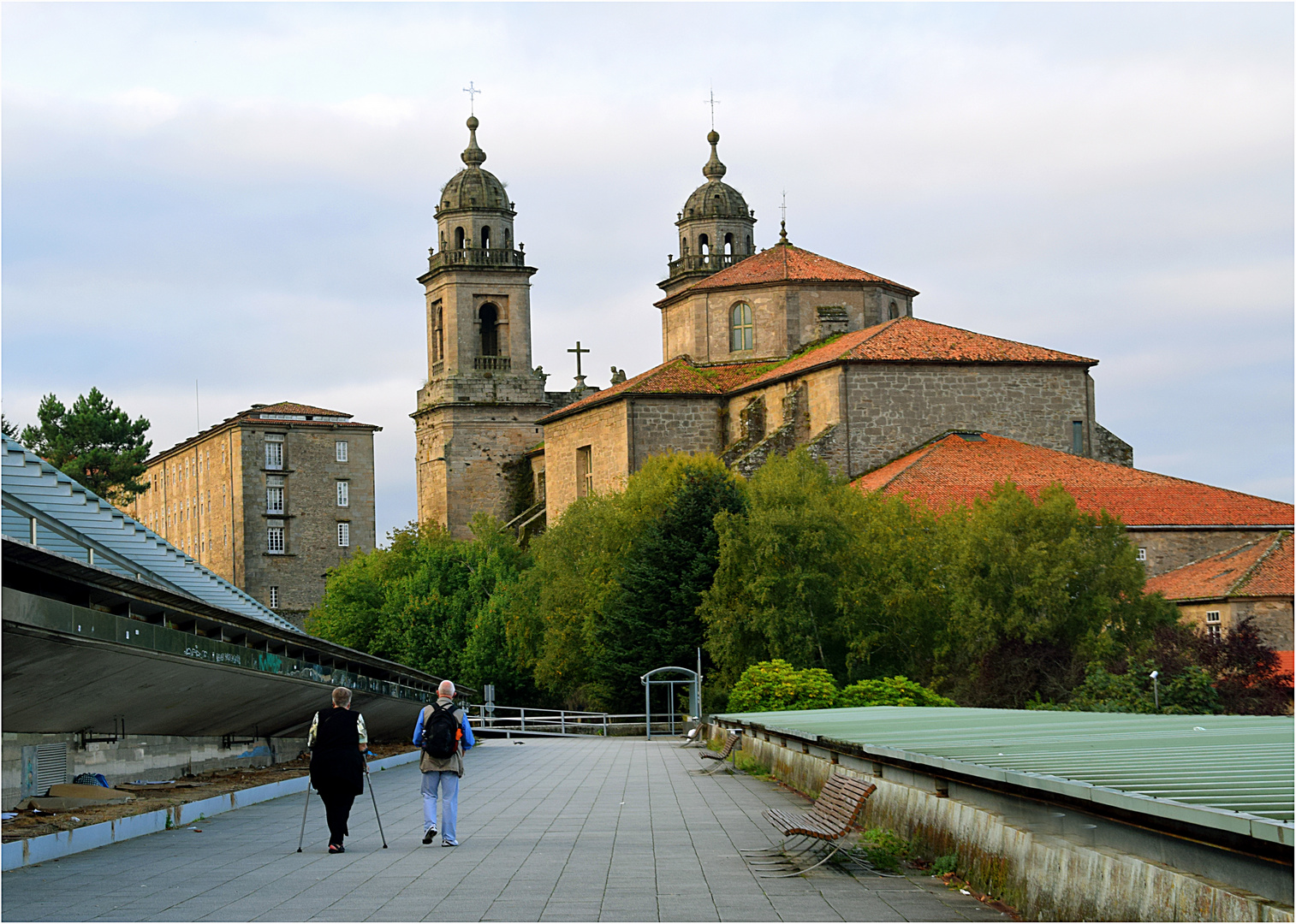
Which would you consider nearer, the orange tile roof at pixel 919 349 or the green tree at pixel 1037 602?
the green tree at pixel 1037 602

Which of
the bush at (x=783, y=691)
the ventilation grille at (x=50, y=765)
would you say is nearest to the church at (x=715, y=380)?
the bush at (x=783, y=691)

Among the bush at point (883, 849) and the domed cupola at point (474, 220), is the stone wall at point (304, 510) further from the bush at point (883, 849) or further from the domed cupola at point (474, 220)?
the bush at point (883, 849)

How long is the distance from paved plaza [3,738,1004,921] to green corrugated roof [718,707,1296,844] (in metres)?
1.00

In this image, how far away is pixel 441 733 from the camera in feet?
46.3

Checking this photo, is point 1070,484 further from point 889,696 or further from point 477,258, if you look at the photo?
point 477,258

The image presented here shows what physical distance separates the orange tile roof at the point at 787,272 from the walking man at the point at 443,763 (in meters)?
57.4

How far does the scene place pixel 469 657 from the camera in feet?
201

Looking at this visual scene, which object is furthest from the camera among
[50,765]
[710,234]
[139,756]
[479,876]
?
[710,234]

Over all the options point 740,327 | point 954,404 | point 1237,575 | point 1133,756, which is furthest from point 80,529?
point 740,327

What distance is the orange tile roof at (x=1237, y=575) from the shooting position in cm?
5288

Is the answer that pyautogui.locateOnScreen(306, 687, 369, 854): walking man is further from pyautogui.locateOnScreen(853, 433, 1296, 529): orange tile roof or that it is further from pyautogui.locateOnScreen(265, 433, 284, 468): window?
pyautogui.locateOnScreen(265, 433, 284, 468): window

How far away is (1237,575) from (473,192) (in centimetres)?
4658

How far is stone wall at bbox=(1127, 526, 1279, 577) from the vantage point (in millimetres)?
56531

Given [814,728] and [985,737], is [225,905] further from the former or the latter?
[814,728]
